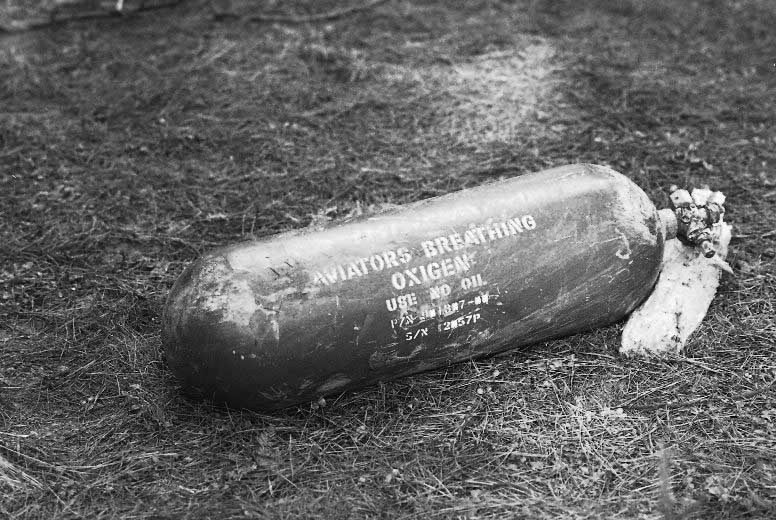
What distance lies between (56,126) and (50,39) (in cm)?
126

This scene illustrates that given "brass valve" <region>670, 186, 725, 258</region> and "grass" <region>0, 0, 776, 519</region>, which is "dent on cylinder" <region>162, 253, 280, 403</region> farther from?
"brass valve" <region>670, 186, 725, 258</region>

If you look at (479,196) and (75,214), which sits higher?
(479,196)

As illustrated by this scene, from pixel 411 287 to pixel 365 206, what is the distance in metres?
1.49

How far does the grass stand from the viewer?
3429 mm

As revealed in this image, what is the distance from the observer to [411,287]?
11.6 feet

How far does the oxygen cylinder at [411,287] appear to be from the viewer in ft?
11.3

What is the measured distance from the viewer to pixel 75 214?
4895mm

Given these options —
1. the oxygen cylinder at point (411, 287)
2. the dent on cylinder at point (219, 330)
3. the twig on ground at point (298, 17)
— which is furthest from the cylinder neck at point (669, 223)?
the twig on ground at point (298, 17)

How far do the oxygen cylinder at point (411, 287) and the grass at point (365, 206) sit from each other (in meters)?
0.23

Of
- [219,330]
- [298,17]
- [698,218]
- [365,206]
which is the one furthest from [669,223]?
[298,17]

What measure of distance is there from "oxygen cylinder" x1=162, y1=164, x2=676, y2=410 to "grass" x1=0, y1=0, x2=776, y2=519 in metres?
0.23

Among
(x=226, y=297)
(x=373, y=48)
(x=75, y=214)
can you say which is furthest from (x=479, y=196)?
(x=373, y=48)

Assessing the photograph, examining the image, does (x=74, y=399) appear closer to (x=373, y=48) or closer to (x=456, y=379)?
(x=456, y=379)

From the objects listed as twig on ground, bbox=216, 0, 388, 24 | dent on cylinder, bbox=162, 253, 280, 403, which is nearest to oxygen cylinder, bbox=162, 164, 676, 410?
dent on cylinder, bbox=162, 253, 280, 403
